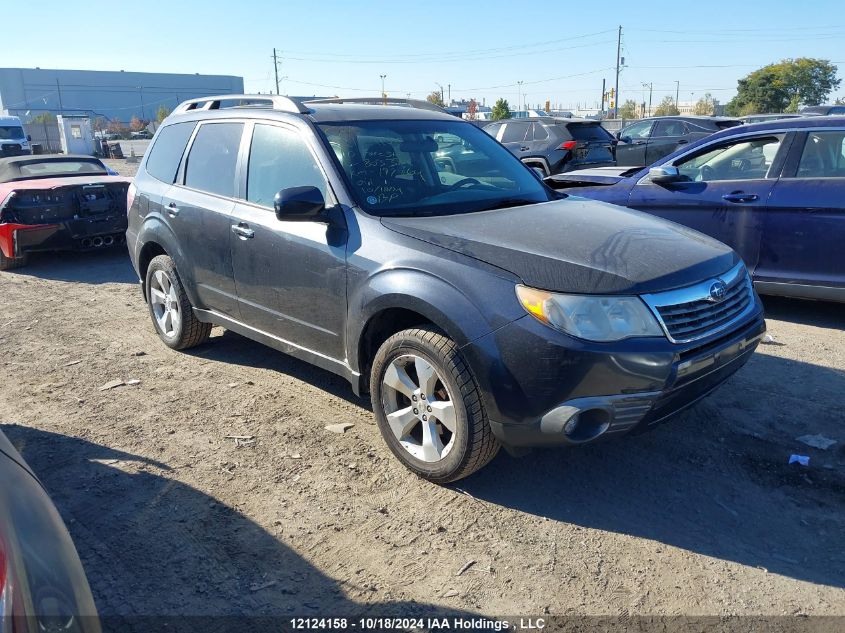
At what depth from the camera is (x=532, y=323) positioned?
3.04 meters

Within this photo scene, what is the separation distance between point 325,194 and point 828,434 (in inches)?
123

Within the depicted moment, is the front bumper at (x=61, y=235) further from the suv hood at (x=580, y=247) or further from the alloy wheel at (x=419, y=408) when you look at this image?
the alloy wheel at (x=419, y=408)

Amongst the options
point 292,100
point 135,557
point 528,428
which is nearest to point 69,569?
point 135,557

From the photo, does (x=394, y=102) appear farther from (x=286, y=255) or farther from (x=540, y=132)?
(x=540, y=132)

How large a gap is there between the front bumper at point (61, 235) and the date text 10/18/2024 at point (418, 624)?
294 inches

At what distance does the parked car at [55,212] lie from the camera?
8531 millimetres

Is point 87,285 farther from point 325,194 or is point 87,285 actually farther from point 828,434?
point 828,434

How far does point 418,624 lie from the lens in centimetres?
263

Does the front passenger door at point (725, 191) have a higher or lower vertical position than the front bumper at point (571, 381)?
higher

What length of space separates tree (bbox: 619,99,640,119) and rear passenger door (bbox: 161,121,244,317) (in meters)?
90.0

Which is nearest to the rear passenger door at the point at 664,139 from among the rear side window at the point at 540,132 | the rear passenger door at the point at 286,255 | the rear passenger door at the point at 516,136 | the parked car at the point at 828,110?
the rear side window at the point at 540,132

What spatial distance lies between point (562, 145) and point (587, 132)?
0.77 metres

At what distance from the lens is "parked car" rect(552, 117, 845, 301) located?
562cm

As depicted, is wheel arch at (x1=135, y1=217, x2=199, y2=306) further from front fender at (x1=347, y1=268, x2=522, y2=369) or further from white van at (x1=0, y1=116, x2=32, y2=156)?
white van at (x1=0, y1=116, x2=32, y2=156)
